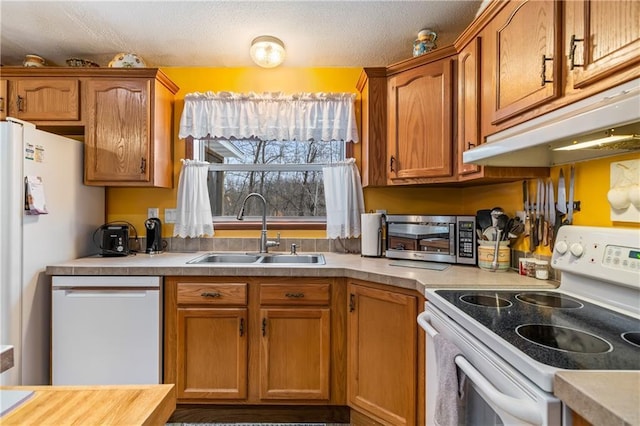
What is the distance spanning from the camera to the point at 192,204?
2.31 m

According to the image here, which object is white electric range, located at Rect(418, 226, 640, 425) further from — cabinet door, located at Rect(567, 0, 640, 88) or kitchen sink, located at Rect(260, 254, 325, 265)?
kitchen sink, located at Rect(260, 254, 325, 265)

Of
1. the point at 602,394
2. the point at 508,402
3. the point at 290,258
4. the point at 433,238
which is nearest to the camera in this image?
the point at 602,394

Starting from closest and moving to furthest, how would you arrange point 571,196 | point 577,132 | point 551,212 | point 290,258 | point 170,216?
point 577,132 → point 571,196 → point 551,212 → point 290,258 → point 170,216

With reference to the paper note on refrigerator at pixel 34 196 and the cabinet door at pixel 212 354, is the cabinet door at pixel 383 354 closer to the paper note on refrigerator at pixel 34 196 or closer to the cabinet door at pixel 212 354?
the cabinet door at pixel 212 354

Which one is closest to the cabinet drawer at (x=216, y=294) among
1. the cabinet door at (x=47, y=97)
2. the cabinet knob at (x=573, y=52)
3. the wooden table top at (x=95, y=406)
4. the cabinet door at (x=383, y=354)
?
the cabinet door at (x=383, y=354)

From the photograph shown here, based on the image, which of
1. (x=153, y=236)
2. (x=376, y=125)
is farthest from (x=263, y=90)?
(x=153, y=236)

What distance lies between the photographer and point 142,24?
1.97m

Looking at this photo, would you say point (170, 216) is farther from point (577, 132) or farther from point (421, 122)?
point (577, 132)

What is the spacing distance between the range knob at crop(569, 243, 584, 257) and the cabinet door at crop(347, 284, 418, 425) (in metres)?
0.66

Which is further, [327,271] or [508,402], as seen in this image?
[327,271]

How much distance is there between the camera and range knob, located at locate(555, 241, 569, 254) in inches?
50.3

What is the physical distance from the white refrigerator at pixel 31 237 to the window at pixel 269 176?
88 cm

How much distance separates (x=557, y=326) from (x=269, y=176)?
2.01 m

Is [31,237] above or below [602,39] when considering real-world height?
below
